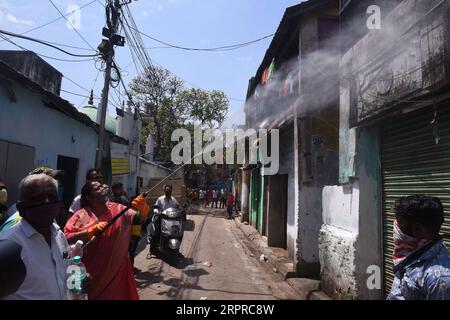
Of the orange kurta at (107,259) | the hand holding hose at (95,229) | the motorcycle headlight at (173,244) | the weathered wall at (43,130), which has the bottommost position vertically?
the motorcycle headlight at (173,244)

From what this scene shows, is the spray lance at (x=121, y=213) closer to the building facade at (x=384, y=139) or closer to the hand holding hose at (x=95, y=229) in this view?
the hand holding hose at (x=95, y=229)

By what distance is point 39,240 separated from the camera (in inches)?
79.0

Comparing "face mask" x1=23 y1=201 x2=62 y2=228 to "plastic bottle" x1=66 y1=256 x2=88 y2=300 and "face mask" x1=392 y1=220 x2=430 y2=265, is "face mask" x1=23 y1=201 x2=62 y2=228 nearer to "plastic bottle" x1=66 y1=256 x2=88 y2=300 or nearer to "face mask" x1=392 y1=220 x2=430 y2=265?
"plastic bottle" x1=66 y1=256 x2=88 y2=300

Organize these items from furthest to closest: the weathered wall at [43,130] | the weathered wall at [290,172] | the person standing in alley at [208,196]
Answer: the person standing in alley at [208,196]
the weathered wall at [290,172]
the weathered wall at [43,130]

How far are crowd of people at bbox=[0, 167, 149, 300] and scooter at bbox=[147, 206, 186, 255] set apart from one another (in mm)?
2984

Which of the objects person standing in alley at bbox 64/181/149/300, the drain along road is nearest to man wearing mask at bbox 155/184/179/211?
the drain along road

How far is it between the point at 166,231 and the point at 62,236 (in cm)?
534

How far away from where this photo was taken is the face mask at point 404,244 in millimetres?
2038

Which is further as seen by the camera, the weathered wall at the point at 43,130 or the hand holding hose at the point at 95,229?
the weathered wall at the point at 43,130

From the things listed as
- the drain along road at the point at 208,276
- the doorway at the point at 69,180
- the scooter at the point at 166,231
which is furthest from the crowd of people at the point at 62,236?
the doorway at the point at 69,180

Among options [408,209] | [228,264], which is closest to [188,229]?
[228,264]

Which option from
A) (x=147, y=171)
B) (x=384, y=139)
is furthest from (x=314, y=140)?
(x=147, y=171)
